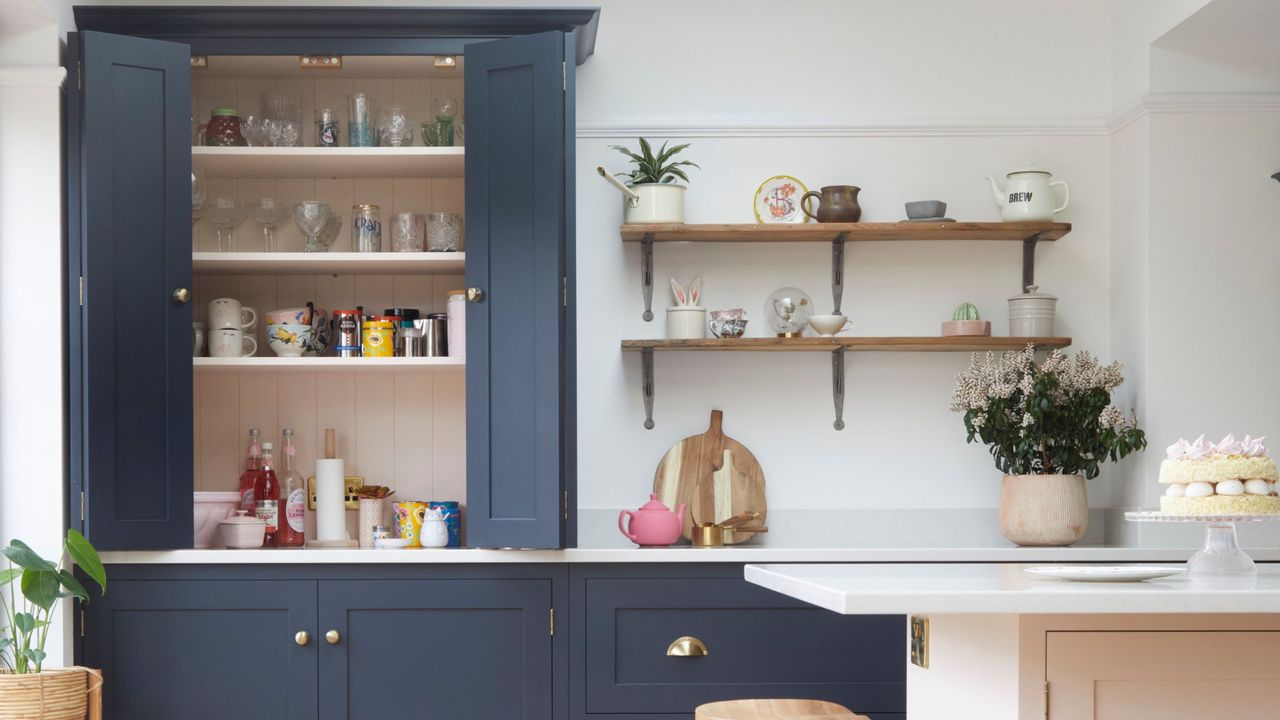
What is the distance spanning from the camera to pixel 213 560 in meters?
3.10

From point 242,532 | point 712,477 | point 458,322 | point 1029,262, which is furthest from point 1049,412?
point 242,532

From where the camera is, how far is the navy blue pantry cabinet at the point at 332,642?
3.10 metres

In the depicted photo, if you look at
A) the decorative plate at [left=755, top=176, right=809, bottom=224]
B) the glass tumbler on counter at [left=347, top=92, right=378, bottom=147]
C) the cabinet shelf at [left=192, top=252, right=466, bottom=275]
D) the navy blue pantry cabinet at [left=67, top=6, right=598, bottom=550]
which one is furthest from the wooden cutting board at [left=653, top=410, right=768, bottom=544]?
the glass tumbler on counter at [left=347, top=92, right=378, bottom=147]

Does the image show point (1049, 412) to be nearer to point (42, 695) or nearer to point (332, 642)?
point (332, 642)

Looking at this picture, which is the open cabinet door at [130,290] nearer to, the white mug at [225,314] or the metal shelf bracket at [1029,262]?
the white mug at [225,314]

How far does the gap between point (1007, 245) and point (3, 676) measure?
2.86m

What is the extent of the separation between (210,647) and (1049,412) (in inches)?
88.5

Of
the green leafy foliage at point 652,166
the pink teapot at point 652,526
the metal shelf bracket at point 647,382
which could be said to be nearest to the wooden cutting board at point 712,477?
the metal shelf bracket at point 647,382

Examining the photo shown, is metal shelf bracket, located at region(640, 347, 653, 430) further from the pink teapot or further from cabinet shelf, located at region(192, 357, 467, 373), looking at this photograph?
cabinet shelf, located at region(192, 357, 467, 373)

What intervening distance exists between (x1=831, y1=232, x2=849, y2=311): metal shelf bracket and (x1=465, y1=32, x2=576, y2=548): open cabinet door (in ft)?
2.83

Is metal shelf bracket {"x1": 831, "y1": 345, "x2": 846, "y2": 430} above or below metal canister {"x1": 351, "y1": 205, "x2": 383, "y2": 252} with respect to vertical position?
below

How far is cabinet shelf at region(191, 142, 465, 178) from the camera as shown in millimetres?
3270

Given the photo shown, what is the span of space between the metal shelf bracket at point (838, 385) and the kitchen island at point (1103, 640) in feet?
5.46

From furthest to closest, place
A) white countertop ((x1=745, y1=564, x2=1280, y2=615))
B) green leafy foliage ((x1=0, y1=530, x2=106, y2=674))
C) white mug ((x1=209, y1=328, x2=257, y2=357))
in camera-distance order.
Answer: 1. white mug ((x1=209, y1=328, x2=257, y2=357))
2. green leafy foliage ((x1=0, y1=530, x2=106, y2=674))
3. white countertop ((x1=745, y1=564, x2=1280, y2=615))
